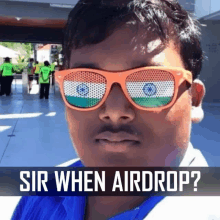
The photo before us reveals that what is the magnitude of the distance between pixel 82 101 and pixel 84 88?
0.04 meters

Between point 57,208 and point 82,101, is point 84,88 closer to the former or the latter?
point 82,101

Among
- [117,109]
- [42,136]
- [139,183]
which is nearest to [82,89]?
[117,109]

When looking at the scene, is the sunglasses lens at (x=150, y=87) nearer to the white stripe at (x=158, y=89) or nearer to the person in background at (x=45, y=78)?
the white stripe at (x=158, y=89)

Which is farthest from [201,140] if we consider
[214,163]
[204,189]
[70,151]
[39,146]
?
[204,189]

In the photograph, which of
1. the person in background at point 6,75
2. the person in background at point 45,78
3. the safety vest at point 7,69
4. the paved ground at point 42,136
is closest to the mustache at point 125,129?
the paved ground at point 42,136

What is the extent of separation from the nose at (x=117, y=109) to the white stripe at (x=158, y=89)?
30mm

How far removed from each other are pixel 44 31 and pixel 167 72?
1460cm

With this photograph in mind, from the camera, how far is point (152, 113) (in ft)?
2.69

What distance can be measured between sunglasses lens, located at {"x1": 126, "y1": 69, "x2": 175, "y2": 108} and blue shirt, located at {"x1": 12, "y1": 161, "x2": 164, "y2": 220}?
1.12 feet

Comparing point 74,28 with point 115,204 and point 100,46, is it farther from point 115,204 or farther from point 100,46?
point 115,204

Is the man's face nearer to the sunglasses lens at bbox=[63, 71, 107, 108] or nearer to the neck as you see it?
the sunglasses lens at bbox=[63, 71, 107, 108]

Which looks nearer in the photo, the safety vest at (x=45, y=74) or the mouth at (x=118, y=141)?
the mouth at (x=118, y=141)

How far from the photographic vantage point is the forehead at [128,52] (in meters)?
0.83

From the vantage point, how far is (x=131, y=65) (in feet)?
2.71
